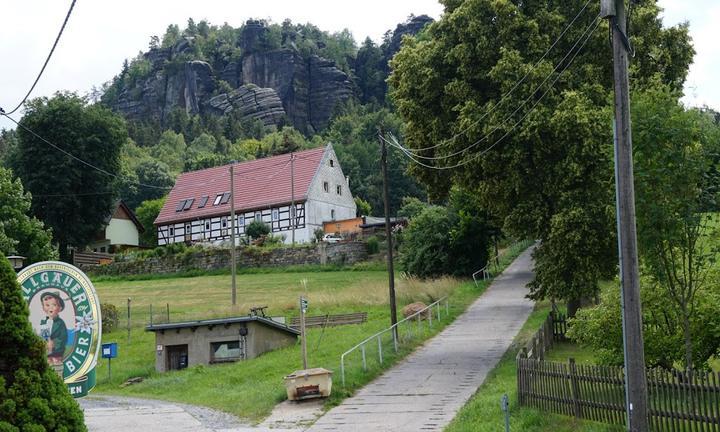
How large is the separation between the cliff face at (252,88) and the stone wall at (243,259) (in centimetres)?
10393

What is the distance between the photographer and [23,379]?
8.29 metres

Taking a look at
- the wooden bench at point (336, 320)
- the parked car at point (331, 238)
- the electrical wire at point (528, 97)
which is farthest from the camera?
the parked car at point (331, 238)

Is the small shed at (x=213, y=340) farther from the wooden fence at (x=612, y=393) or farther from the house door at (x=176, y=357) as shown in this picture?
the wooden fence at (x=612, y=393)

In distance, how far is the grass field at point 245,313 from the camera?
2453 cm

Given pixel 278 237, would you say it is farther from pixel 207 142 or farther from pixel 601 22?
pixel 207 142

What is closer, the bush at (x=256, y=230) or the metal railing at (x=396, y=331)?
the metal railing at (x=396, y=331)

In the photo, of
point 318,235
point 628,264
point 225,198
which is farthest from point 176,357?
point 225,198

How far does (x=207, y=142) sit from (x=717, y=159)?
123476 millimetres

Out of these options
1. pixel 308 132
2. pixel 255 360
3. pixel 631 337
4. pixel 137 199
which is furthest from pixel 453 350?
pixel 308 132

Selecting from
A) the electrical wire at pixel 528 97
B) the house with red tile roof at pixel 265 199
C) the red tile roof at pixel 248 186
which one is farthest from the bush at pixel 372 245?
the electrical wire at pixel 528 97

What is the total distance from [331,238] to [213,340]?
29.3 metres

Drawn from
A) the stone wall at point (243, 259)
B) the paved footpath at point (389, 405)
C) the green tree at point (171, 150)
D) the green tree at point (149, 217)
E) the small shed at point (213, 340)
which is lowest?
the paved footpath at point (389, 405)

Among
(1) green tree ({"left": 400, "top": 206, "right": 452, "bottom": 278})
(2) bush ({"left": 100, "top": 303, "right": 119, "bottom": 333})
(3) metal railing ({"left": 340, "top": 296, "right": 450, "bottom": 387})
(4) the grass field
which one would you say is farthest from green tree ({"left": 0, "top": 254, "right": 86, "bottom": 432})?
(1) green tree ({"left": 400, "top": 206, "right": 452, "bottom": 278})

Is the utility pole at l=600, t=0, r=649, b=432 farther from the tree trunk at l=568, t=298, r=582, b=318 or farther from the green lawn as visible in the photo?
the tree trunk at l=568, t=298, r=582, b=318
